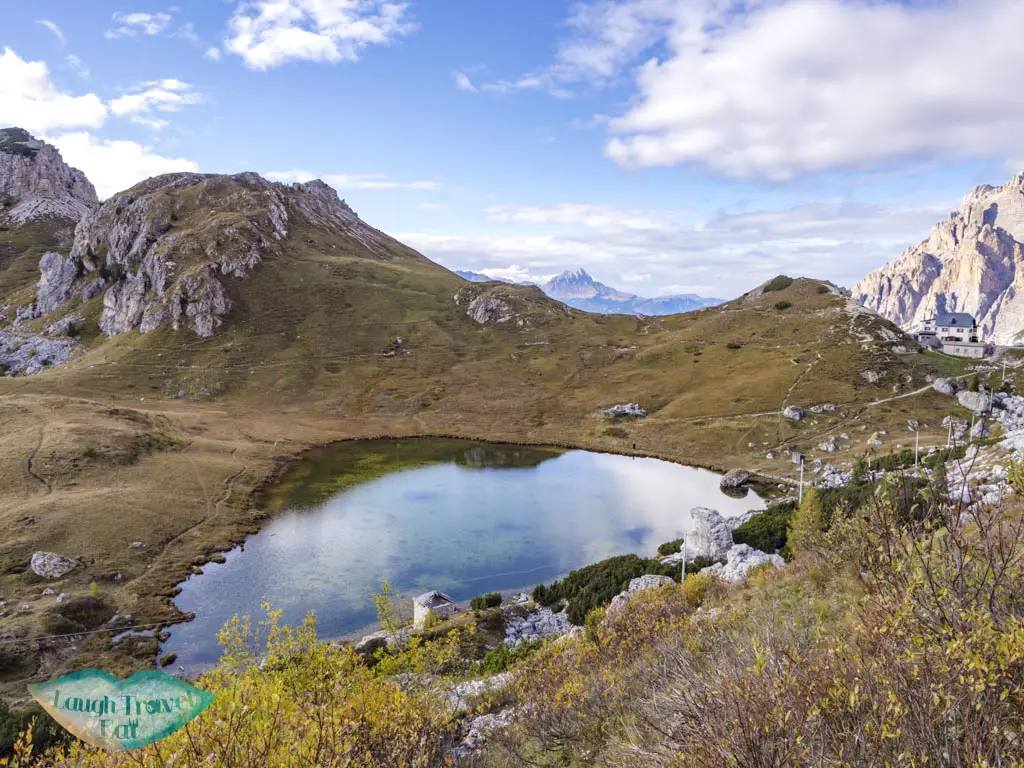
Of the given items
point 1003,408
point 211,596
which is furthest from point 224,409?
point 1003,408

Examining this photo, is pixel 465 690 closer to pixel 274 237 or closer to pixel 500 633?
pixel 500 633

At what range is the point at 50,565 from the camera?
139ft

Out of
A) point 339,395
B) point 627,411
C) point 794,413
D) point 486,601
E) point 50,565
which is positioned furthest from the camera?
point 339,395

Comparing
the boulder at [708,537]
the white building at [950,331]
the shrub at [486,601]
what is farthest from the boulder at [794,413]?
the white building at [950,331]

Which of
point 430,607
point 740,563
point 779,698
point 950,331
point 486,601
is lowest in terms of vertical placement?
point 486,601

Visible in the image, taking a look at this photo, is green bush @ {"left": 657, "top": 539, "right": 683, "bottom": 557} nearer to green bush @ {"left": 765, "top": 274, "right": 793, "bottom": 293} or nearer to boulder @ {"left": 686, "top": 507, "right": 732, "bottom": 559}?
boulder @ {"left": 686, "top": 507, "right": 732, "bottom": 559}

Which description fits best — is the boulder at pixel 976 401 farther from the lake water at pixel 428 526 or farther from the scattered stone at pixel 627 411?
the scattered stone at pixel 627 411

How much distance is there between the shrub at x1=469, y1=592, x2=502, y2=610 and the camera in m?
41.4

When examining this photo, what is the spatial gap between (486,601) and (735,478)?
45.8 meters

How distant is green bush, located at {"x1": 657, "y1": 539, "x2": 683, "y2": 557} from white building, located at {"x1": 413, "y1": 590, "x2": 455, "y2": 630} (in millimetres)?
20992

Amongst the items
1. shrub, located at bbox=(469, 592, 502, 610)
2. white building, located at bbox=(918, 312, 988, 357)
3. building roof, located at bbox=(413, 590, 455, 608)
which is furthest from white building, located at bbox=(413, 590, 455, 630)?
white building, located at bbox=(918, 312, 988, 357)

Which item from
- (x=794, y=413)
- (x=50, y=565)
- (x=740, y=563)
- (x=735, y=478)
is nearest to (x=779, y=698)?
(x=740, y=563)

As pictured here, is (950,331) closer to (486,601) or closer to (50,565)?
(486,601)

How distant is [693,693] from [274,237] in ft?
700
